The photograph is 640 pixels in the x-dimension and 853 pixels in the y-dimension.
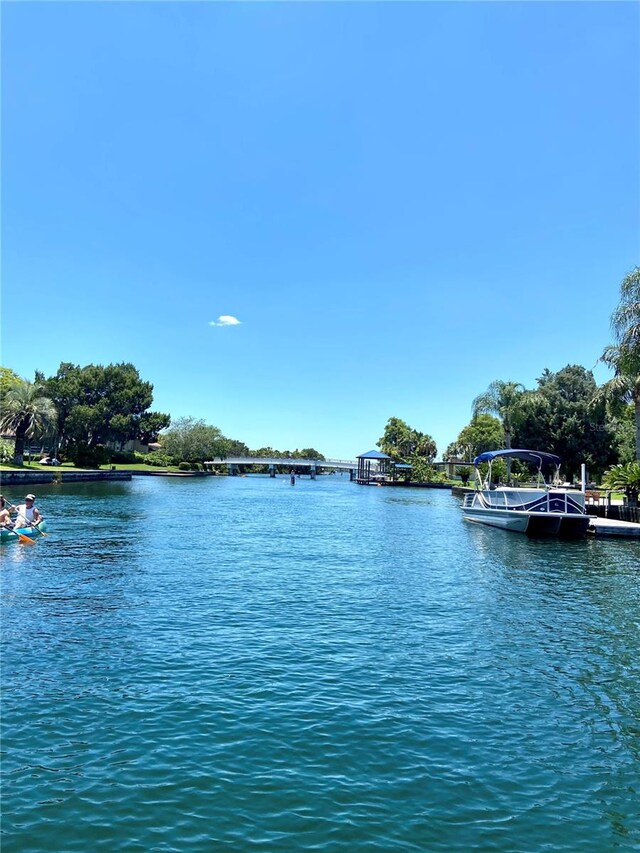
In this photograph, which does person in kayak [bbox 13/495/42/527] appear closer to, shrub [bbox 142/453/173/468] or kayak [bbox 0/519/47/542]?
kayak [bbox 0/519/47/542]

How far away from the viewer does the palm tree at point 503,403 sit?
8629 cm

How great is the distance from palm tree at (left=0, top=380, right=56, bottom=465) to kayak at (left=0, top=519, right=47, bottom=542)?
5803 cm

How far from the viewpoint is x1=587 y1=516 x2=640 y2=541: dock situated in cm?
3519

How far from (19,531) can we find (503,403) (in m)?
77.9

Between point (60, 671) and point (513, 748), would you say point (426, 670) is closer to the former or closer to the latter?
point (513, 748)

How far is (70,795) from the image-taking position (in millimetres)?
7242

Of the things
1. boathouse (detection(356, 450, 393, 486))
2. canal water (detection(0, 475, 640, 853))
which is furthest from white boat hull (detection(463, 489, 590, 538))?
boathouse (detection(356, 450, 393, 486))

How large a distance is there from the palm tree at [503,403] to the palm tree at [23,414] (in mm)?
66202

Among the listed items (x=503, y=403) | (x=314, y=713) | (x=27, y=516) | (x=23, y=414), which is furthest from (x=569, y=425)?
(x=23, y=414)

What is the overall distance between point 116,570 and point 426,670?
13.8 meters

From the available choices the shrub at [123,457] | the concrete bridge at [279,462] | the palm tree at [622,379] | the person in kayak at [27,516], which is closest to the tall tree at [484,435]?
the concrete bridge at [279,462]

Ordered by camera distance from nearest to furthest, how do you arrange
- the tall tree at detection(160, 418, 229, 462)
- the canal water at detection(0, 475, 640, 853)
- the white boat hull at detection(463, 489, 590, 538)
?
1. the canal water at detection(0, 475, 640, 853)
2. the white boat hull at detection(463, 489, 590, 538)
3. the tall tree at detection(160, 418, 229, 462)

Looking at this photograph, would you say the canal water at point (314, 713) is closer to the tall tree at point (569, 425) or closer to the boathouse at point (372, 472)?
the tall tree at point (569, 425)

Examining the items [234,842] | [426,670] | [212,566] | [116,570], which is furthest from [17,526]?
[234,842]
